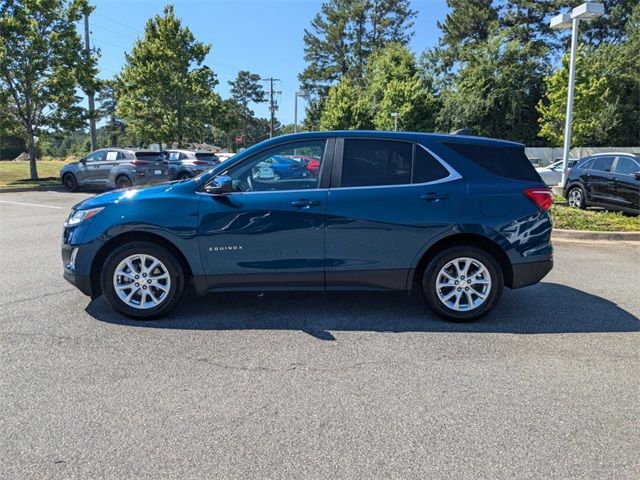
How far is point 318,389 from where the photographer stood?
3535 millimetres

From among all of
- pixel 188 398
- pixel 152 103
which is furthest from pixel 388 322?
pixel 152 103

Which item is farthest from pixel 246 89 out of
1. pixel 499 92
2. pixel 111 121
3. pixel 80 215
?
pixel 80 215

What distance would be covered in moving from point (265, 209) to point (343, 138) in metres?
0.98

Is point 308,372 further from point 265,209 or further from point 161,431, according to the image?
point 265,209

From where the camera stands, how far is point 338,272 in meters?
4.75

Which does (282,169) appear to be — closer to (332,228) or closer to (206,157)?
(332,228)

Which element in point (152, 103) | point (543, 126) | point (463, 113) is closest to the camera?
point (152, 103)

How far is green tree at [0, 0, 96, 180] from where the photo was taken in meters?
20.7

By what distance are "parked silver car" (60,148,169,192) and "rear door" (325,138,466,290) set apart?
14378mm

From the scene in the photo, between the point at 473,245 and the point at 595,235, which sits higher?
the point at 473,245

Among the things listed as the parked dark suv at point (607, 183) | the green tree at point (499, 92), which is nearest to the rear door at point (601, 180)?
the parked dark suv at point (607, 183)

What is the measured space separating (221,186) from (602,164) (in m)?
11.1

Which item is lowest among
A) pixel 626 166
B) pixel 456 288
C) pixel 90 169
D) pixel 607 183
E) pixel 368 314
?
pixel 368 314

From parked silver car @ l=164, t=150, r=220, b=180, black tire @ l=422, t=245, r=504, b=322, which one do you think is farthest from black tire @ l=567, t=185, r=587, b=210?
parked silver car @ l=164, t=150, r=220, b=180
